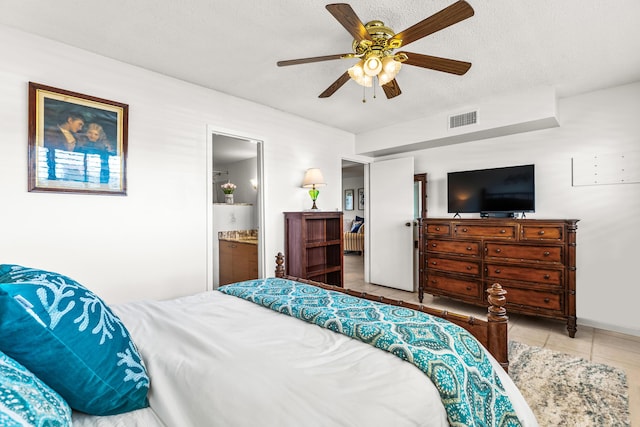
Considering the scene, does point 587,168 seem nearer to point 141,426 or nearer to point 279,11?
point 279,11

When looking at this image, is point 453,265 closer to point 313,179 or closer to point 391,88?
point 313,179

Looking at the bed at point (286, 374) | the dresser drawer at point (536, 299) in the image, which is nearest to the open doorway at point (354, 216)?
the dresser drawer at point (536, 299)

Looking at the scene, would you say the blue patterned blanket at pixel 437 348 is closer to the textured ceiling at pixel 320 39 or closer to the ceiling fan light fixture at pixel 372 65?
the ceiling fan light fixture at pixel 372 65

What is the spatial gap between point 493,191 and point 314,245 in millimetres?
2262

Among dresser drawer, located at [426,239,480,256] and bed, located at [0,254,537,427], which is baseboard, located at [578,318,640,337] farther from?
bed, located at [0,254,537,427]

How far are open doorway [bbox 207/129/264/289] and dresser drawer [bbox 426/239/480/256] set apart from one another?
2.18 meters

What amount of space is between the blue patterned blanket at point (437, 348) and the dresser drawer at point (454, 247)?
2.49 metres

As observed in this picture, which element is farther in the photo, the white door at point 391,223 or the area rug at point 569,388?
the white door at point 391,223

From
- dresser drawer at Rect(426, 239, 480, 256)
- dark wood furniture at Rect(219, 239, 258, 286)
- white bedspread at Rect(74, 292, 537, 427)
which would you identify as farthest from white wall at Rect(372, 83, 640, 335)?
dark wood furniture at Rect(219, 239, 258, 286)

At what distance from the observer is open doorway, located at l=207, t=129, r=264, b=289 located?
349cm

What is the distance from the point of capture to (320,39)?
2.24 metres

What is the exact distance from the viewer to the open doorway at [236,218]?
11.5 feet

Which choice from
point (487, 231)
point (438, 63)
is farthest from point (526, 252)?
point (438, 63)

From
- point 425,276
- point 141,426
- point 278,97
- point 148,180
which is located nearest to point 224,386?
point 141,426
